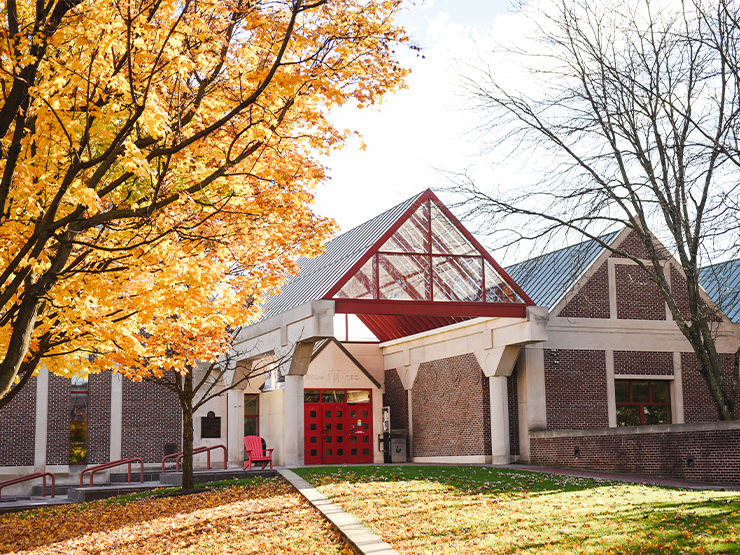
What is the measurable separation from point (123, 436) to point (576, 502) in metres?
21.8

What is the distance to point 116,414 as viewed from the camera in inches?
1201

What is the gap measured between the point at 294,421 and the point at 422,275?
594cm

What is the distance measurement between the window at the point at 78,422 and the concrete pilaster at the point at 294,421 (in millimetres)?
9152

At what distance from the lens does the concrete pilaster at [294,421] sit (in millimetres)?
24000

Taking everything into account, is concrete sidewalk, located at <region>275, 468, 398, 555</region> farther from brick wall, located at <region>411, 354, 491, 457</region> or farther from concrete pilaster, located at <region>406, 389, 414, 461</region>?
concrete pilaster, located at <region>406, 389, 414, 461</region>

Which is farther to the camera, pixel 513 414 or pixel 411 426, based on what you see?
pixel 411 426

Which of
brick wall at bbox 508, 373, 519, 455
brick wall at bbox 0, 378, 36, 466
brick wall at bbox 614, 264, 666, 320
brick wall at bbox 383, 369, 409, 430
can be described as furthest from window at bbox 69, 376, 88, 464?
brick wall at bbox 614, 264, 666, 320

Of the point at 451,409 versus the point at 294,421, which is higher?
the point at 451,409

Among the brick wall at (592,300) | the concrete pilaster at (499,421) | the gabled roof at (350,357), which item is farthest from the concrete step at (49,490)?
the brick wall at (592,300)

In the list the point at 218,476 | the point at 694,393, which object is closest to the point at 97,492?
the point at 218,476

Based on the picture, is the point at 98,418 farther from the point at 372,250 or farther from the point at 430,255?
the point at 430,255

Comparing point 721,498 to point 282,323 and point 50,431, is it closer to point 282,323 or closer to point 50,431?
point 282,323

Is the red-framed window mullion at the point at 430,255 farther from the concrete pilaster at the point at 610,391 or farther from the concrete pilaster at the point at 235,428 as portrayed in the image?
the concrete pilaster at the point at 235,428

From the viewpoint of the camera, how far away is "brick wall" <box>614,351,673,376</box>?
1026 inches
